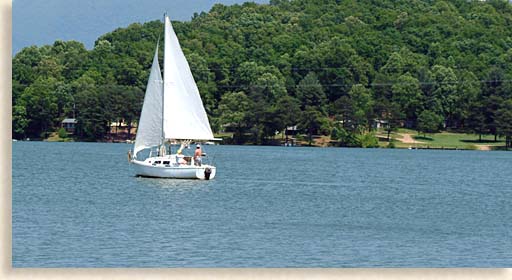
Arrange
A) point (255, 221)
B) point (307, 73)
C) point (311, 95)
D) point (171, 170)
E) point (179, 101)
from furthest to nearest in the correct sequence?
point (307, 73) → point (311, 95) → point (179, 101) → point (171, 170) → point (255, 221)

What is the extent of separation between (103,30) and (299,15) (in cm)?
3618

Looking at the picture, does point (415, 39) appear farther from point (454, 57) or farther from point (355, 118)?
point (355, 118)

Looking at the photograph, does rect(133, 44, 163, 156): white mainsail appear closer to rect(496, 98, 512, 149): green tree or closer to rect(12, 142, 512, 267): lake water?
rect(12, 142, 512, 267): lake water

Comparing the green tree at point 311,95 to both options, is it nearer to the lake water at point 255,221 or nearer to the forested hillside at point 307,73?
the forested hillside at point 307,73

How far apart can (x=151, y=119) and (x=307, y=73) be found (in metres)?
97.2

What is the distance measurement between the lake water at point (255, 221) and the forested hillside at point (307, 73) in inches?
2574

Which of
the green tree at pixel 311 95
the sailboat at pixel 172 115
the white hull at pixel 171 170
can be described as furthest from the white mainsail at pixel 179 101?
the green tree at pixel 311 95

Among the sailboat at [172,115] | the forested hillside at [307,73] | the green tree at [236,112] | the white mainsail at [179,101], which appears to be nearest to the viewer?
the sailboat at [172,115]

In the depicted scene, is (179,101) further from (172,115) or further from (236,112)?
(236,112)

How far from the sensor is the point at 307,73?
487 ft

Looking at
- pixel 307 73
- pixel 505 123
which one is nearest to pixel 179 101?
pixel 505 123

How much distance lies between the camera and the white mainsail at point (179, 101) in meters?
51.5

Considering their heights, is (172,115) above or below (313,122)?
above

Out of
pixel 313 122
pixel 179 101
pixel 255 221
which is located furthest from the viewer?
pixel 313 122
